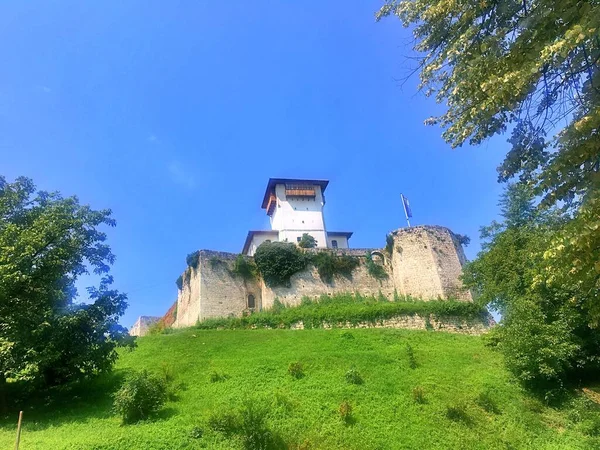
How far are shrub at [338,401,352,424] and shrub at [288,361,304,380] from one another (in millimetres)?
3009

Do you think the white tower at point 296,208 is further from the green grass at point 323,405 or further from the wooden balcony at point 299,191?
the green grass at point 323,405

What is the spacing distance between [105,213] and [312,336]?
39.7ft

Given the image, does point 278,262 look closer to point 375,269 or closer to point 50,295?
point 375,269

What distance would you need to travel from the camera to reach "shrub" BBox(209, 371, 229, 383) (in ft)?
55.4

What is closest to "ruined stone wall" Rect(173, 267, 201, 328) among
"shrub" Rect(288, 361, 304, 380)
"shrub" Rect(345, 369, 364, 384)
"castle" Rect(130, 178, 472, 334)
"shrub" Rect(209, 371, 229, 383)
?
"castle" Rect(130, 178, 472, 334)

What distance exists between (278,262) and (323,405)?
20.8 m

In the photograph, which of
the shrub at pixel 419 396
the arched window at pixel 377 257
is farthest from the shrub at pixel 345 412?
the arched window at pixel 377 257

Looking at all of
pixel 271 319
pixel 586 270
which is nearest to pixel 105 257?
pixel 271 319

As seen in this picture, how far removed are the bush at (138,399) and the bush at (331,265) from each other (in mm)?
22529

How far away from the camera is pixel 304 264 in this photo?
3594 cm

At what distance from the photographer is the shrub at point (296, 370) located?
17359mm

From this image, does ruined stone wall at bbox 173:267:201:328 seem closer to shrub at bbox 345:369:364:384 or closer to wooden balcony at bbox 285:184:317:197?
wooden balcony at bbox 285:184:317:197

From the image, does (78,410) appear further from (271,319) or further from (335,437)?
(271,319)

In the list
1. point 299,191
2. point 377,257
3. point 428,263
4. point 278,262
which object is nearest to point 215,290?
point 278,262
